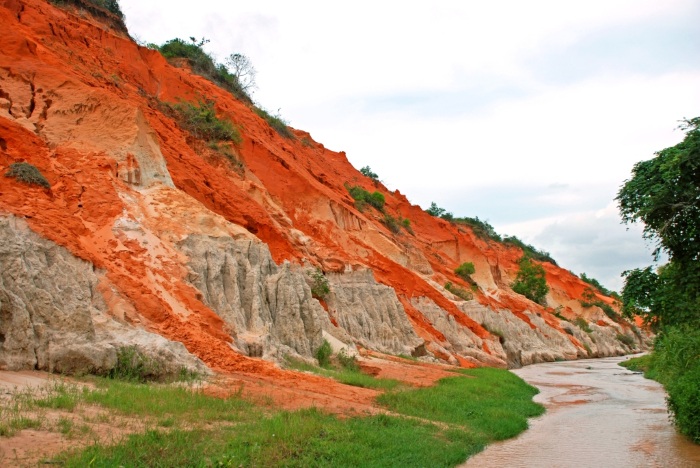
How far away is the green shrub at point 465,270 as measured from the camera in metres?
59.6

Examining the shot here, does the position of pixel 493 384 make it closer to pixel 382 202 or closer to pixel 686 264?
pixel 686 264

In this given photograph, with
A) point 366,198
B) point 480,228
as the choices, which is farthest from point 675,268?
point 480,228

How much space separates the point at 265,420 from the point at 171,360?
3.55 metres

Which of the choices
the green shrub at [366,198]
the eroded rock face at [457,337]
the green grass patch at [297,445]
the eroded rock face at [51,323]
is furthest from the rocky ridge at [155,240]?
the green shrub at [366,198]

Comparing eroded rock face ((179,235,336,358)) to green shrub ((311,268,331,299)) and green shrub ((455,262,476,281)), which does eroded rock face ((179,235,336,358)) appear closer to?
green shrub ((311,268,331,299))

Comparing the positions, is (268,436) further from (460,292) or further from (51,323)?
(460,292)

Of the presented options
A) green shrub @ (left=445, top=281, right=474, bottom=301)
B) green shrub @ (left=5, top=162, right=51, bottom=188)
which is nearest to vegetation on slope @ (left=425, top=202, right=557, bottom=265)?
green shrub @ (left=445, top=281, right=474, bottom=301)

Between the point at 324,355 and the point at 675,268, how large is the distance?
1212cm

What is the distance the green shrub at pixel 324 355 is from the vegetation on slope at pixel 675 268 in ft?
33.4

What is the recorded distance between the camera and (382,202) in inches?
2352

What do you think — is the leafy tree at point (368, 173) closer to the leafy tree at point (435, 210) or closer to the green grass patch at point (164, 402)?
the leafy tree at point (435, 210)

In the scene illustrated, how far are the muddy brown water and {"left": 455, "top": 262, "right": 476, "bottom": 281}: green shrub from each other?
34790 millimetres

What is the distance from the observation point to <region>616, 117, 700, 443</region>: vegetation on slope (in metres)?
13.9

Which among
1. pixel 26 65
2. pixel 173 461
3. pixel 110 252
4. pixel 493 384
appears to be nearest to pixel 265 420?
pixel 173 461
